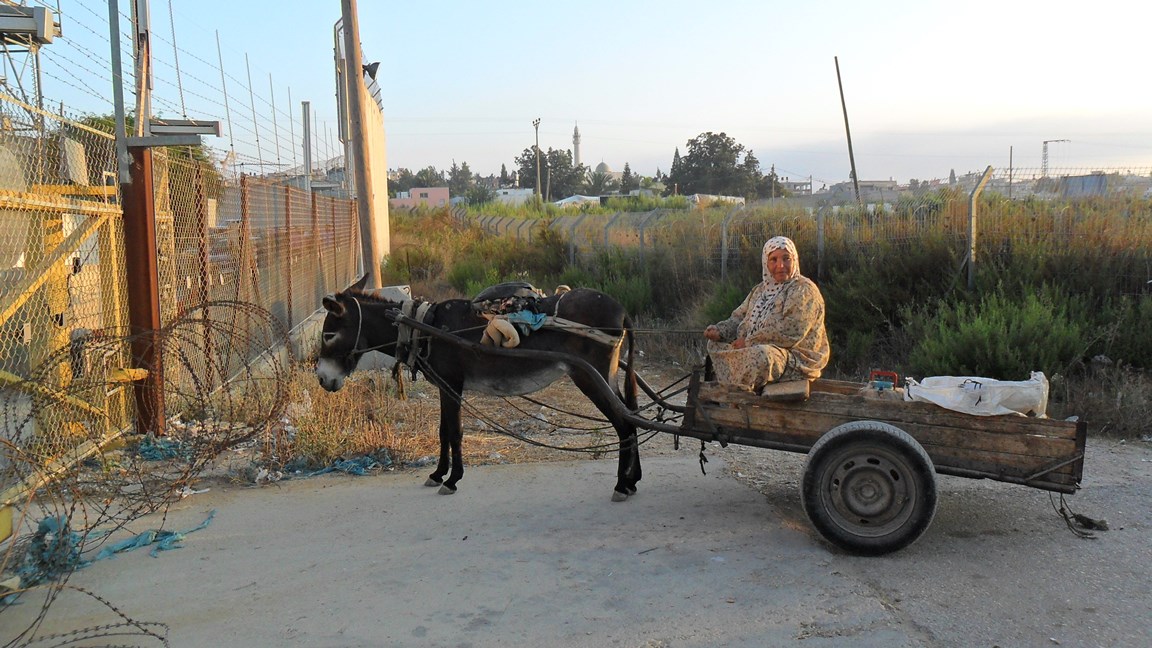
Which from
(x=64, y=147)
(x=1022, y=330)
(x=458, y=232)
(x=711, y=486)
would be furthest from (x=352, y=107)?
(x=458, y=232)

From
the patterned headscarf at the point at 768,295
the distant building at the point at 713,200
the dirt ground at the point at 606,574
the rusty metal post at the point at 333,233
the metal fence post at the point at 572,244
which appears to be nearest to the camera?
the dirt ground at the point at 606,574

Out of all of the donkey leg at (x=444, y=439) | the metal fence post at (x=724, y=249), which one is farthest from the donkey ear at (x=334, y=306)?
the metal fence post at (x=724, y=249)

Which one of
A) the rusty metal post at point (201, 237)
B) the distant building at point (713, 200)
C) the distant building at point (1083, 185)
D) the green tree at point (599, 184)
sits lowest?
the rusty metal post at point (201, 237)

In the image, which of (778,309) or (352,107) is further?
(352,107)

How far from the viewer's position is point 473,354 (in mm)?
6277

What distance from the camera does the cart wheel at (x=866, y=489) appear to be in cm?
472

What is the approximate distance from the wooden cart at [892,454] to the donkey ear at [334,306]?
10.3ft

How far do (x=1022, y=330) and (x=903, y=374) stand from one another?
1.46 metres

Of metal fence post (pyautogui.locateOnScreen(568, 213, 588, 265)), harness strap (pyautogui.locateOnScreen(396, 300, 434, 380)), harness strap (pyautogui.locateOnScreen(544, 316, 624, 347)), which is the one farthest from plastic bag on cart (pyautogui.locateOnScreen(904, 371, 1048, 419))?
metal fence post (pyautogui.locateOnScreen(568, 213, 588, 265))

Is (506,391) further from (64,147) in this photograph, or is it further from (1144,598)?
(1144,598)

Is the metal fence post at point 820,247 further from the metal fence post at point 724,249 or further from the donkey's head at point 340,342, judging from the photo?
the donkey's head at point 340,342

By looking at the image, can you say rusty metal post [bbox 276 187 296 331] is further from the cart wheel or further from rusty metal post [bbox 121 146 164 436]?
the cart wheel

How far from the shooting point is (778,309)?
5375mm

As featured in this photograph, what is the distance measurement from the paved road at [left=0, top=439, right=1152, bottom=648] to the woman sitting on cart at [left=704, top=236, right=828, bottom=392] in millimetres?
1017
